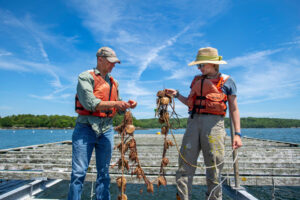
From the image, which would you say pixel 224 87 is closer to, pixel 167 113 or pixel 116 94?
pixel 167 113

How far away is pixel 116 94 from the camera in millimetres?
3094

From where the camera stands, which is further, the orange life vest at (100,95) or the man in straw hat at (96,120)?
the orange life vest at (100,95)

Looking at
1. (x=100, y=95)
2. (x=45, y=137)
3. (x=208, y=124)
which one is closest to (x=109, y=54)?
(x=100, y=95)

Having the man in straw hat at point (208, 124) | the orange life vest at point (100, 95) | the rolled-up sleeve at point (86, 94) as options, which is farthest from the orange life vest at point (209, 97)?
the rolled-up sleeve at point (86, 94)

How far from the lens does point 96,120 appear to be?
2.70m

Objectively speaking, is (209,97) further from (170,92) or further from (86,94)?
(86,94)

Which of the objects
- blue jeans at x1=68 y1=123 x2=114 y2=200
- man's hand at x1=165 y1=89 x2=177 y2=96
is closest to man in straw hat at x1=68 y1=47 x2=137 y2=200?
blue jeans at x1=68 y1=123 x2=114 y2=200

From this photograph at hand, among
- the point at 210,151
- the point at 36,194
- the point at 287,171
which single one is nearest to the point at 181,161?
the point at 210,151

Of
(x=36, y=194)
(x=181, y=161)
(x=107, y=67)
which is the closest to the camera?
(x=181, y=161)

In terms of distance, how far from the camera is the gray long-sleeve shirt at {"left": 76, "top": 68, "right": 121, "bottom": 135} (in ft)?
8.15

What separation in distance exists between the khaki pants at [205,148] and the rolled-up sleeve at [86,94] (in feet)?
4.34

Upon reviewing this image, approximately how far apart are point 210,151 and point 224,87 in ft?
2.84

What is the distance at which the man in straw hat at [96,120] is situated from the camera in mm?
2516

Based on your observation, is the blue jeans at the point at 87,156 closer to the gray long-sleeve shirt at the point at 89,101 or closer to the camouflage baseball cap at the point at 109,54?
the gray long-sleeve shirt at the point at 89,101
